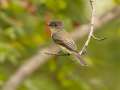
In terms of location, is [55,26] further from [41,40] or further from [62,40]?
[41,40]

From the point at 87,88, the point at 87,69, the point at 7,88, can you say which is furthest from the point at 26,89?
the point at 87,69

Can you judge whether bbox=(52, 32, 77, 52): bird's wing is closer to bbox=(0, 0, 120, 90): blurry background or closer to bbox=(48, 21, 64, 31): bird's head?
bbox=(48, 21, 64, 31): bird's head

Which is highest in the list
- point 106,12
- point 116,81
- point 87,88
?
point 106,12

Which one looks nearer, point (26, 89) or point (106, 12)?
point (26, 89)

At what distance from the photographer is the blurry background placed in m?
6.14

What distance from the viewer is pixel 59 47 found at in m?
3.53

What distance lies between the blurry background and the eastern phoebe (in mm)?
2303

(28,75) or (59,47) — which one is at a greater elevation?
(59,47)

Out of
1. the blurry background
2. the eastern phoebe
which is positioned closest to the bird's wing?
the eastern phoebe

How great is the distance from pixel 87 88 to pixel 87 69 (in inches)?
35.8

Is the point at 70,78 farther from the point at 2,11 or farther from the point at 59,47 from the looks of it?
the point at 59,47

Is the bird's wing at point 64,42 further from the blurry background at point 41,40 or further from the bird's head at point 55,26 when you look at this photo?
the blurry background at point 41,40

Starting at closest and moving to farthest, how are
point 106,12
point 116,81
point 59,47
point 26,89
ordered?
point 59,47, point 26,89, point 106,12, point 116,81

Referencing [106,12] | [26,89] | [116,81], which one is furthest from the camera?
[116,81]
